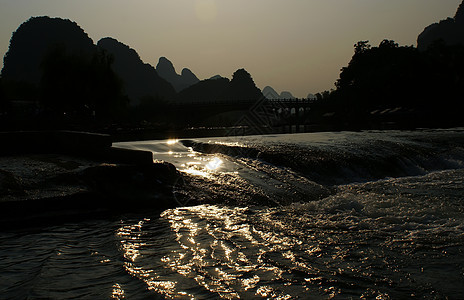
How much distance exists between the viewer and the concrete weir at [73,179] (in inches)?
271

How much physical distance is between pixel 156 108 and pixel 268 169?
67.7m

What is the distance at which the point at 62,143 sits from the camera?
10.7m

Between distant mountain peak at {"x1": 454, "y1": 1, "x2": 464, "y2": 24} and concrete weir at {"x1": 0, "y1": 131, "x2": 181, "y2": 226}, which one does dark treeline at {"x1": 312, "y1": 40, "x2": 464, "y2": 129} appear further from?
distant mountain peak at {"x1": 454, "y1": 1, "x2": 464, "y2": 24}

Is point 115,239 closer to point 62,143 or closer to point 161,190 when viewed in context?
point 161,190

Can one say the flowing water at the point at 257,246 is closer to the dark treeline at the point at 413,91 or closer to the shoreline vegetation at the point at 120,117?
the shoreline vegetation at the point at 120,117

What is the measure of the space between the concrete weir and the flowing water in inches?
17.1

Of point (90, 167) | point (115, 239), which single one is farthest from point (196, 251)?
point (90, 167)

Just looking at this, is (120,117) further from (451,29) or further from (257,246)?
(451,29)

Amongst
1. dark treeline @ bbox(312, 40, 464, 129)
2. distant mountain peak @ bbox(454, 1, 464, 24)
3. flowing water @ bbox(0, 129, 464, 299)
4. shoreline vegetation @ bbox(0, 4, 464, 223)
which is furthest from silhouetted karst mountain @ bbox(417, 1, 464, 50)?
flowing water @ bbox(0, 129, 464, 299)

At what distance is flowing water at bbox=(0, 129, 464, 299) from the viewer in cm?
430

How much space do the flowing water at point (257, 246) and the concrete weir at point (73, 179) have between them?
0.44 metres

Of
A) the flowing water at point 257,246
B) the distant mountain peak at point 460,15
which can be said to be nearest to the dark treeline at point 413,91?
the flowing water at point 257,246

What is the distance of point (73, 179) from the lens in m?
7.79

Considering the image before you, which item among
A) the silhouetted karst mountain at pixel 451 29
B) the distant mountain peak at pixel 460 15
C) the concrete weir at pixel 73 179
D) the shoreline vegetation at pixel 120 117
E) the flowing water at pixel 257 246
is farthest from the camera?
the distant mountain peak at pixel 460 15
